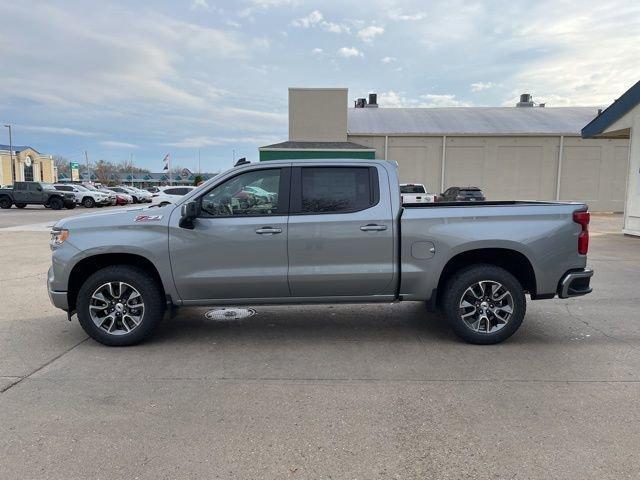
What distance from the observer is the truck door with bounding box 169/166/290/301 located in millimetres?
4828

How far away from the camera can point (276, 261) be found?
192 inches

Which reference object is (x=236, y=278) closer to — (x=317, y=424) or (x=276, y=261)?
(x=276, y=261)

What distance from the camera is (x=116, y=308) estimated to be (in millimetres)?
4941

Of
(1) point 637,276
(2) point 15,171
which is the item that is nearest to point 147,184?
(2) point 15,171

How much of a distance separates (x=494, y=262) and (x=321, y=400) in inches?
103

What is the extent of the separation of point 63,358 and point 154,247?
1414 millimetres

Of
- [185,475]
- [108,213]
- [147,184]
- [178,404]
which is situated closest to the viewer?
[185,475]

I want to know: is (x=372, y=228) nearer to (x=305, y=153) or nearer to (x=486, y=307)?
(x=486, y=307)

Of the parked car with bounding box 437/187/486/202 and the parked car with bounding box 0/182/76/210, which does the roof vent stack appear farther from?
the parked car with bounding box 0/182/76/210

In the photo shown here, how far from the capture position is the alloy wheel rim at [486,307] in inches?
196

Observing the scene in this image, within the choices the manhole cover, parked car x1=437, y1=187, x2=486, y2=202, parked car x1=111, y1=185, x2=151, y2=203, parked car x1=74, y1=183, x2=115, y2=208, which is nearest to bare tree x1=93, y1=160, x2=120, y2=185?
parked car x1=111, y1=185, x2=151, y2=203

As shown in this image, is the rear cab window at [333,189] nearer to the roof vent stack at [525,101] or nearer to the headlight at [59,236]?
the headlight at [59,236]

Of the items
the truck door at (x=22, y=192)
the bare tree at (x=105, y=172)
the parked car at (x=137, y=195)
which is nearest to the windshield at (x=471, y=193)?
the truck door at (x=22, y=192)

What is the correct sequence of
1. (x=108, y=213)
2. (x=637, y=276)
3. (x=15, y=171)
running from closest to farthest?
(x=108, y=213), (x=637, y=276), (x=15, y=171)
